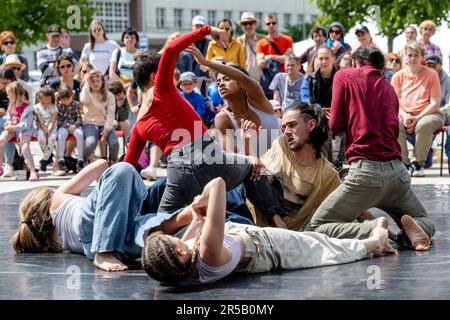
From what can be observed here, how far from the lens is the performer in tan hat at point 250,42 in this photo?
1290cm

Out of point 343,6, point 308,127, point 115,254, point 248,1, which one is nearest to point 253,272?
point 115,254

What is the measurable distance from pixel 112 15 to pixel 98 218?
55.6 m

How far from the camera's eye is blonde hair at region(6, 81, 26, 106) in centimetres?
1203

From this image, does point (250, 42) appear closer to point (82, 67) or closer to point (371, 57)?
point (82, 67)

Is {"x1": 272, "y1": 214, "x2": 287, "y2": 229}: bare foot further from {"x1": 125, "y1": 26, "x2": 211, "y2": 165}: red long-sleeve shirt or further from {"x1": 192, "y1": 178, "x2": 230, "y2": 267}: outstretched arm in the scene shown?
{"x1": 192, "y1": 178, "x2": 230, "y2": 267}: outstretched arm

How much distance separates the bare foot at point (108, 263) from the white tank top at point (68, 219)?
31cm

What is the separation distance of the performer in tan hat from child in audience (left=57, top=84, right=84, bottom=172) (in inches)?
91.4

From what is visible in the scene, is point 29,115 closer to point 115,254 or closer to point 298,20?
point 115,254

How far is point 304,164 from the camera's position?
6340mm

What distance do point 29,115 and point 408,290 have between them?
796 centimetres

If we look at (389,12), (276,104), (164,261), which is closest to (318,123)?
(164,261)

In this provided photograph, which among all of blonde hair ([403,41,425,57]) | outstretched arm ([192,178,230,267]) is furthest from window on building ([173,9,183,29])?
outstretched arm ([192,178,230,267])

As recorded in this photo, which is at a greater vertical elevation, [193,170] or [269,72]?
[193,170]

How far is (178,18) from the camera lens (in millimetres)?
64000
